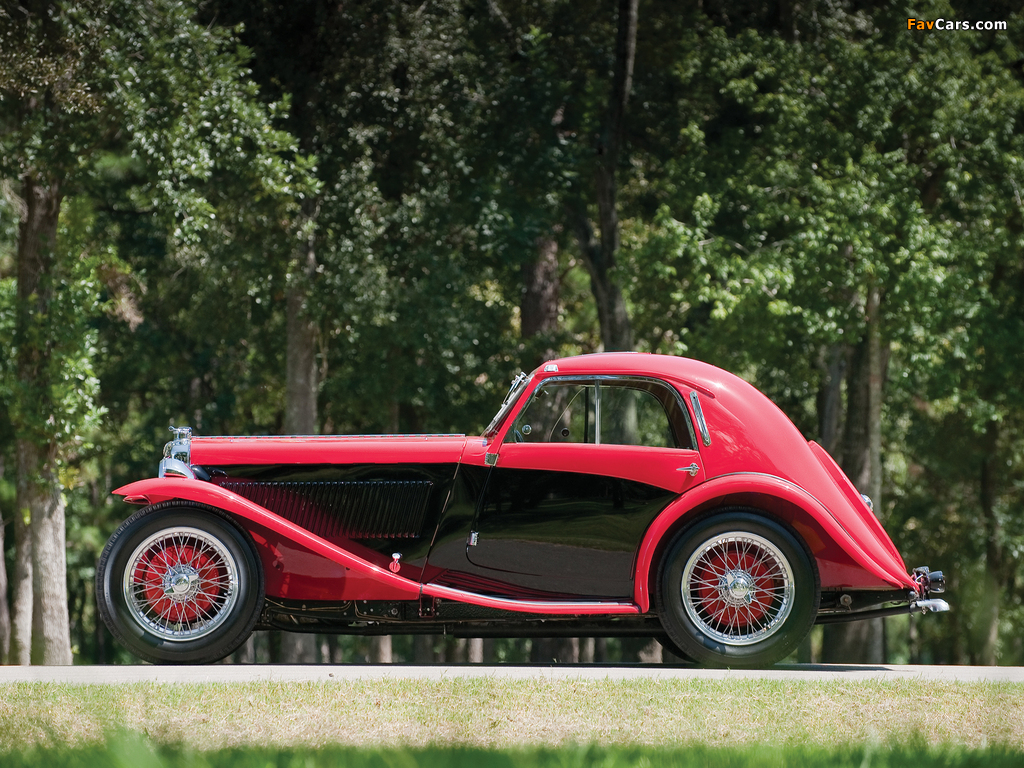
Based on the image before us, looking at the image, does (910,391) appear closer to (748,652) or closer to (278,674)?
(748,652)

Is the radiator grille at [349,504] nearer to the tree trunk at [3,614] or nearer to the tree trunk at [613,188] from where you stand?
the tree trunk at [613,188]

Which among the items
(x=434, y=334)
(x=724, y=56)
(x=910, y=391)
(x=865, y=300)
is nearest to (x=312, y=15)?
(x=434, y=334)

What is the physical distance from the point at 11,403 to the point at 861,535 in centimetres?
1186

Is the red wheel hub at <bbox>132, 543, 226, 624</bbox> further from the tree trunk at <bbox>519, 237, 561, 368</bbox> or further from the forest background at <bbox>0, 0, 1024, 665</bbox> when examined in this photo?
the tree trunk at <bbox>519, 237, 561, 368</bbox>

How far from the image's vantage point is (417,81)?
16.6m

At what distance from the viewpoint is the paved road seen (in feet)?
18.7

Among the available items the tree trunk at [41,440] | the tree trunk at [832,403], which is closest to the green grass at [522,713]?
the tree trunk at [41,440]

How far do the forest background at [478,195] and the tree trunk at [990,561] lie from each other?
5.20 metres

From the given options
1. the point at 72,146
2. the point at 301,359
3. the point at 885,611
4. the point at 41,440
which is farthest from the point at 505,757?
the point at 301,359

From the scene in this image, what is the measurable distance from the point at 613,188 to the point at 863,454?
5986mm

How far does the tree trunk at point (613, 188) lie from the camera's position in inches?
631

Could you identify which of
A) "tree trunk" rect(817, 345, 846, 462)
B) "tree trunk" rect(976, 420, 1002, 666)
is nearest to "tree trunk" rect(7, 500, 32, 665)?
"tree trunk" rect(817, 345, 846, 462)

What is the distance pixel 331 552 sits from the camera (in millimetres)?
6281

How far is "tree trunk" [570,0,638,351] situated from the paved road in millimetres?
9929
